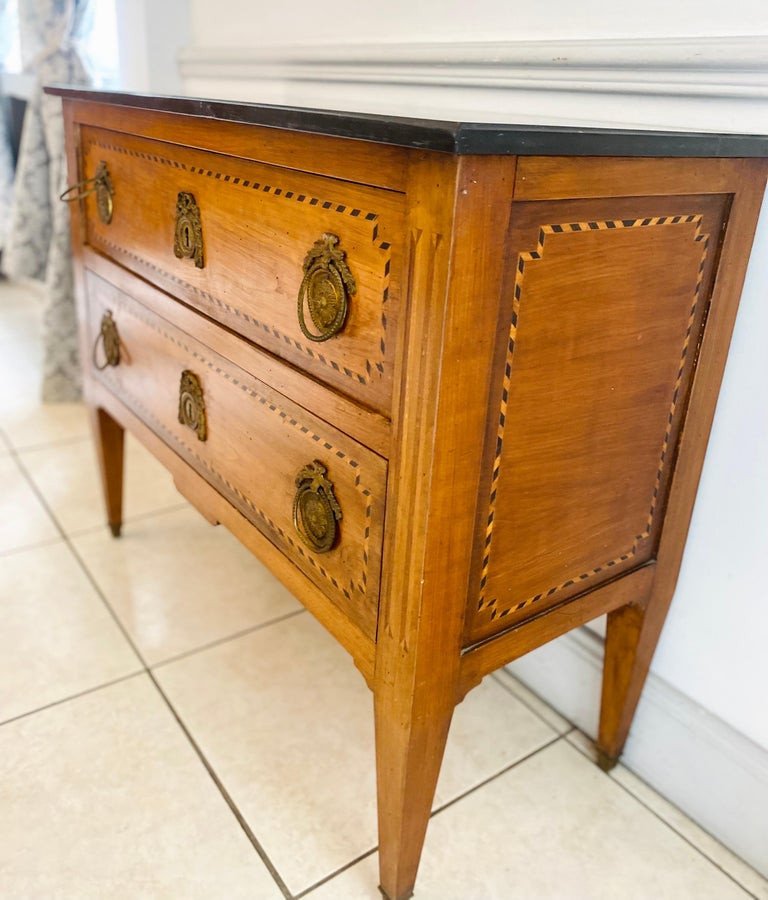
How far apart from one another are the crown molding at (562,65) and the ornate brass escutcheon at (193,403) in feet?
1.76

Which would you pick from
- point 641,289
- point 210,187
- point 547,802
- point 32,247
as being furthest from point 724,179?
point 32,247

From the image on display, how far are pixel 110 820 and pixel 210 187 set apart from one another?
798 mm

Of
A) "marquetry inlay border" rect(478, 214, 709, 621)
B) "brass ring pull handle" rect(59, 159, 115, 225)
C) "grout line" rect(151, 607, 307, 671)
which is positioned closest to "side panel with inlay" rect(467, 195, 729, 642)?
"marquetry inlay border" rect(478, 214, 709, 621)

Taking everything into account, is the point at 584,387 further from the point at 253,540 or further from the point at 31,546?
the point at 31,546

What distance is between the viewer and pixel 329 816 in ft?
3.36

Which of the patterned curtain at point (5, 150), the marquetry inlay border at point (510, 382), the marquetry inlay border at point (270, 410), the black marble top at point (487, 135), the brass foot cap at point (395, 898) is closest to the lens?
the black marble top at point (487, 135)

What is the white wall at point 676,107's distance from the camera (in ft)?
2.64

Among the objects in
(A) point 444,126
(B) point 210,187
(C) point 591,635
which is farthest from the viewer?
(C) point 591,635

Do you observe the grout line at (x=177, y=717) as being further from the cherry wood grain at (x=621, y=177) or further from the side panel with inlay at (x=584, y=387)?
the cherry wood grain at (x=621, y=177)

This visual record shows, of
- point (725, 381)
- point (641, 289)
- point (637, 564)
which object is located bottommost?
point (637, 564)

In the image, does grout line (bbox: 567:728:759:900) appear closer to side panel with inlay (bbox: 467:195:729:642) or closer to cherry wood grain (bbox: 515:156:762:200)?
side panel with inlay (bbox: 467:195:729:642)

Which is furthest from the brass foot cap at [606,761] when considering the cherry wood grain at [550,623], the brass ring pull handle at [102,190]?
the brass ring pull handle at [102,190]

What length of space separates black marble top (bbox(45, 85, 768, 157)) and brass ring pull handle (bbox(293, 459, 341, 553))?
33cm

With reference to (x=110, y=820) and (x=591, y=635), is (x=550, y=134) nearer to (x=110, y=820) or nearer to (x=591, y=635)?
(x=591, y=635)
